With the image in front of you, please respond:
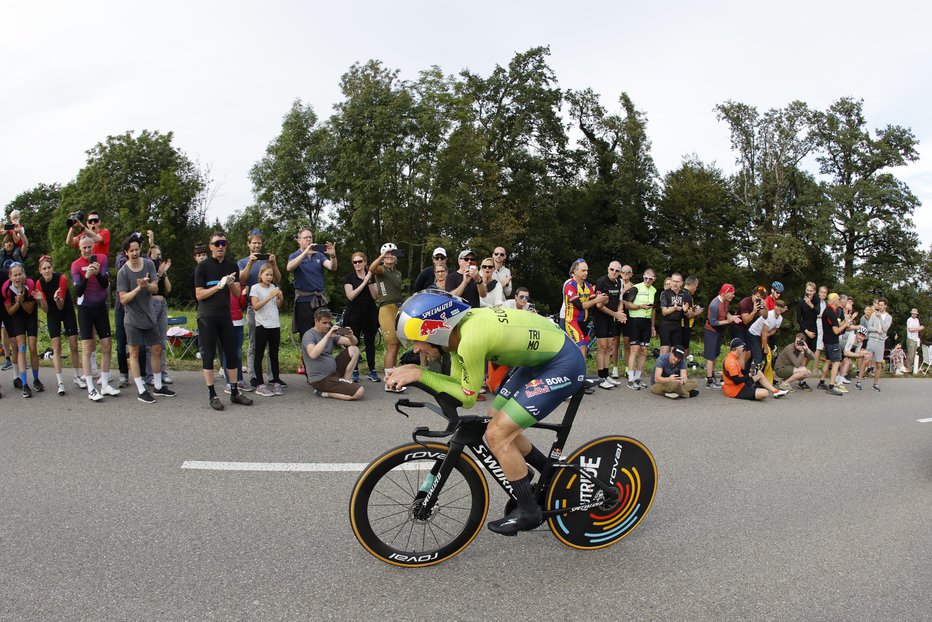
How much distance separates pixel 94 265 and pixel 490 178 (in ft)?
94.0

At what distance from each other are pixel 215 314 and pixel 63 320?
2.51m

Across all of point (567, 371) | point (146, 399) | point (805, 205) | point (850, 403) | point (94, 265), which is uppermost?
point (805, 205)

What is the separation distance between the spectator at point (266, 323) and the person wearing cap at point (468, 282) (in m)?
2.53

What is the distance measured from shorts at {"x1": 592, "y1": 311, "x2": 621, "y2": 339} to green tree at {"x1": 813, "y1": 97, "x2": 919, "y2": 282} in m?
36.3

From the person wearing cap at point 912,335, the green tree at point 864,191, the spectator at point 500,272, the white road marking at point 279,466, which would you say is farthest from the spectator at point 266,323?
the green tree at point 864,191

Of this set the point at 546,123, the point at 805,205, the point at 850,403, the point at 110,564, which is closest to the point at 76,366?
the point at 110,564

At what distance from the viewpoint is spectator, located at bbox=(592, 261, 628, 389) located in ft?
33.4

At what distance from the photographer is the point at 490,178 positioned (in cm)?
3472

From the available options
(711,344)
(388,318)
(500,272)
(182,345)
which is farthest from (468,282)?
(182,345)

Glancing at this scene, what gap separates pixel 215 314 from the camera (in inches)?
288

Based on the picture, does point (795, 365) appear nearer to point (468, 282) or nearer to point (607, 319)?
point (607, 319)

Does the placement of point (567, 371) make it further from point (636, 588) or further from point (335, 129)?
point (335, 129)

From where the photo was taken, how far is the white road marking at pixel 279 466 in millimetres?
5182

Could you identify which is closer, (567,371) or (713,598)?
(713,598)
